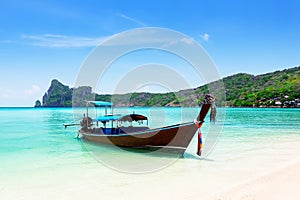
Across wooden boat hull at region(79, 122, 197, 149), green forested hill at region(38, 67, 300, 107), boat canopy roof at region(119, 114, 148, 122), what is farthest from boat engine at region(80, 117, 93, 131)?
green forested hill at region(38, 67, 300, 107)

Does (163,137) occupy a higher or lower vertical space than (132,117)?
lower

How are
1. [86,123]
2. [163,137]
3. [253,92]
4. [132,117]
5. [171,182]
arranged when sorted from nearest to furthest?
[171,182] → [163,137] → [132,117] → [86,123] → [253,92]

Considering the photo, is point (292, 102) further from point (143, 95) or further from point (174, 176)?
point (174, 176)

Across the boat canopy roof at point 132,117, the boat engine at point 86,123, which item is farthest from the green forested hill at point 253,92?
the boat canopy roof at point 132,117

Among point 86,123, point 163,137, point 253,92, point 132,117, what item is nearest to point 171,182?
point 163,137

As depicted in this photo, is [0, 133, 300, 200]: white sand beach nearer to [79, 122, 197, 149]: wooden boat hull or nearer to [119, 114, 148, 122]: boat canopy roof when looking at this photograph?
[79, 122, 197, 149]: wooden boat hull

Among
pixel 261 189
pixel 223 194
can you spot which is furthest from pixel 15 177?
pixel 261 189

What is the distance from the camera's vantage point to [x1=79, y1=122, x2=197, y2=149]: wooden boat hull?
9.60 m

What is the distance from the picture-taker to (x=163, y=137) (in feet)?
32.8

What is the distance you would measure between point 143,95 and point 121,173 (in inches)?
1420

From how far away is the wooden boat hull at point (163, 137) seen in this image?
31.5ft

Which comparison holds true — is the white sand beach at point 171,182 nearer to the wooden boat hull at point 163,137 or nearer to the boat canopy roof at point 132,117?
the wooden boat hull at point 163,137

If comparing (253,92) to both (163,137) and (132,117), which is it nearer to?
(132,117)

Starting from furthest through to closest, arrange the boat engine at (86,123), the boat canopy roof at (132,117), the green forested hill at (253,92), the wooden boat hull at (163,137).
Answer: the green forested hill at (253,92)
the boat engine at (86,123)
the boat canopy roof at (132,117)
the wooden boat hull at (163,137)
